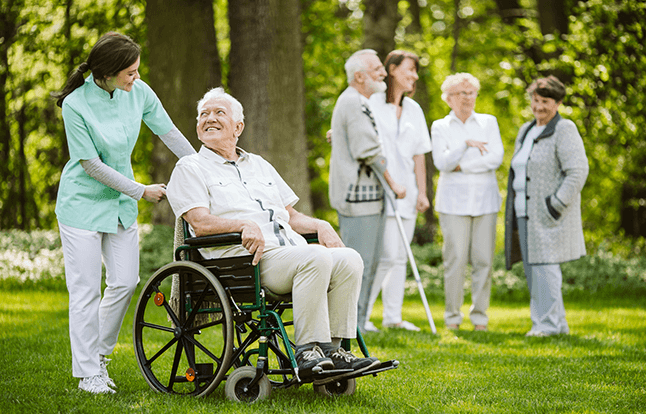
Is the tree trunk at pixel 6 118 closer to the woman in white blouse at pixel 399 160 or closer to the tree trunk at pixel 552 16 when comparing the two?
the woman in white blouse at pixel 399 160

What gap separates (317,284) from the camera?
3.29 metres

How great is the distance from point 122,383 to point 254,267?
1148mm

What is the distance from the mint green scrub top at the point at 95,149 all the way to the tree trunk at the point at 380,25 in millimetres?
6379

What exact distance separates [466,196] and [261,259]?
9.00 ft

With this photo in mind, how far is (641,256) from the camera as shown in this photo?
934 cm

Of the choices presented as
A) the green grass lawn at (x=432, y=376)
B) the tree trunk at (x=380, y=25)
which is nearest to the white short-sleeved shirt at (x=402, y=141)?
the green grass lawn at (x=432, y=376)

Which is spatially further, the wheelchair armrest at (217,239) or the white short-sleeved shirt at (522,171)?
the white short-sleeved shirt at (522,171)

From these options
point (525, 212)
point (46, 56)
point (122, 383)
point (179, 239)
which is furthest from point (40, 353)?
point (46, 56)

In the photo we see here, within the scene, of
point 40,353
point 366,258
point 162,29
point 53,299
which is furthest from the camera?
point 162,29

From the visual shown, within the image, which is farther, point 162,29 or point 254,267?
point 162,29

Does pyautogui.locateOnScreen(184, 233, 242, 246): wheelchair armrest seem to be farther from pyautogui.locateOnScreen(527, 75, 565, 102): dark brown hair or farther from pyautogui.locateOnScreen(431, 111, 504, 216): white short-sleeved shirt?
pyautogui.locateOnScreen(527, 75, 565, 102): dark brown hair

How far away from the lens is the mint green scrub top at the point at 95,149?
11.6 feet

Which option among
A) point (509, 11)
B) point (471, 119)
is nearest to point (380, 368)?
point (471, 119)

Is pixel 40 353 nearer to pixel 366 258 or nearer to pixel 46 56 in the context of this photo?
pixel 366 258
